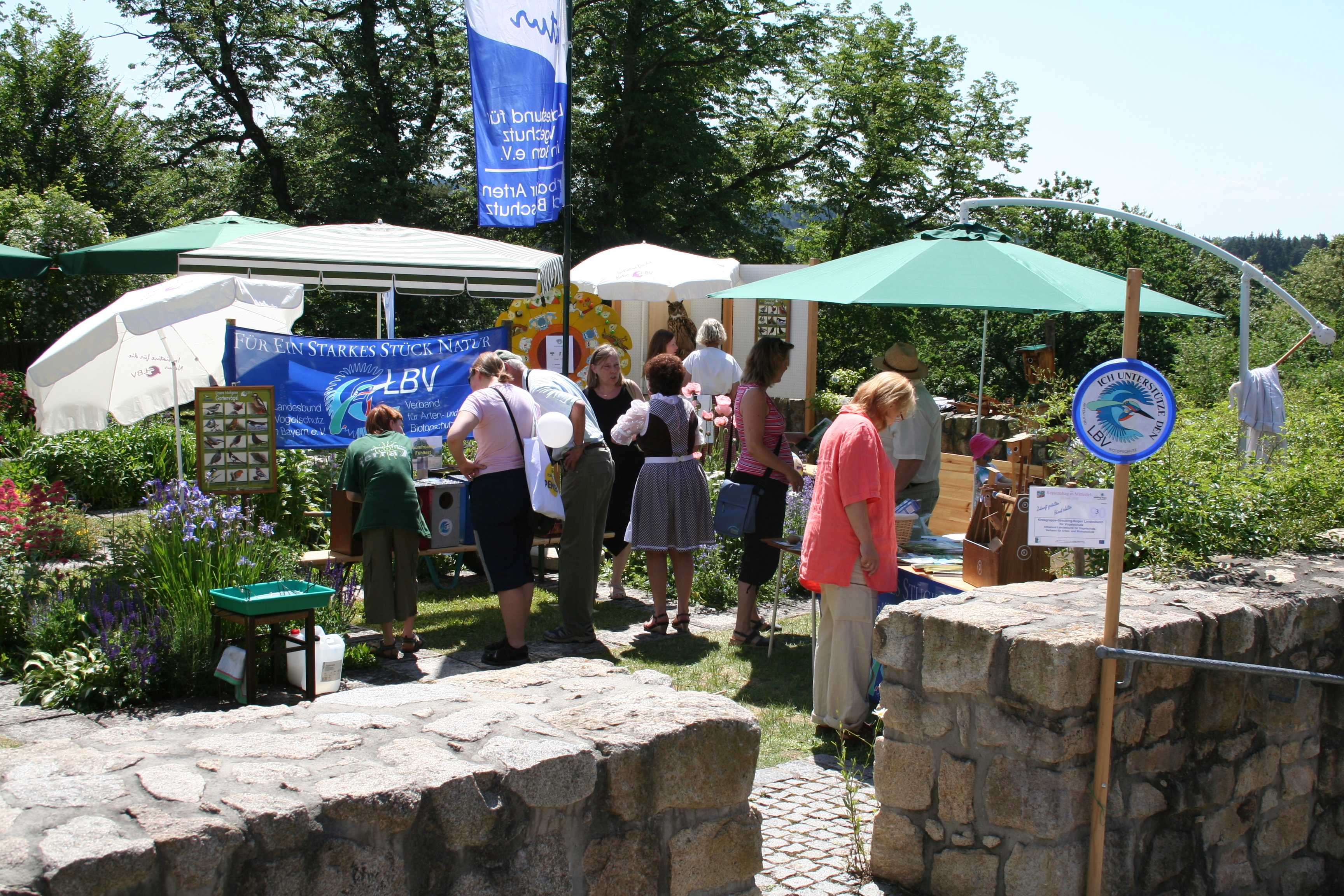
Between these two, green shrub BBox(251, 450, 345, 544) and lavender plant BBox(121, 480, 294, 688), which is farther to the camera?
green shrub BBox(251, 450, 345, 544)

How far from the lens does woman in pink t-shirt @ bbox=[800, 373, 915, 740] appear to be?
15.1ft

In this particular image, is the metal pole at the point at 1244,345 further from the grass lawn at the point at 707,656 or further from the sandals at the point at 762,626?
the grass lawn at the point at 707,656

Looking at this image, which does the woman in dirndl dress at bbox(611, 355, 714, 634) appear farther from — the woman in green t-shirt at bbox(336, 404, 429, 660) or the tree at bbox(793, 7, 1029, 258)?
the tree at bbox(793, 7, 1029, 258)

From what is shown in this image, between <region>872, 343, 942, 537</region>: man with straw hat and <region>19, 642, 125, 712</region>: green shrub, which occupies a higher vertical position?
<region>872, 343, 942, 537</region>: man with straw hat

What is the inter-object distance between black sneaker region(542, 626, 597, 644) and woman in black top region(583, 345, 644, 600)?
2.39 feet

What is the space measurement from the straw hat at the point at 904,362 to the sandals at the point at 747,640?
172 centimetres

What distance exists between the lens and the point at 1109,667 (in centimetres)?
346

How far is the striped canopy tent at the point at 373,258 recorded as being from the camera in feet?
27.7

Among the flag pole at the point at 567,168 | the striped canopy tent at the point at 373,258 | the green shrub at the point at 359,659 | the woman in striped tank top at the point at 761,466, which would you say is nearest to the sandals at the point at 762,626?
the woman in striped tank top at the point at 761,466

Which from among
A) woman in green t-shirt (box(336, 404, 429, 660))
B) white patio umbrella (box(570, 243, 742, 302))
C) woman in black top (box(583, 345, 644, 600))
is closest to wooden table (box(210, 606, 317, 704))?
woman in green t-shirt (box(336, 404, 429, 660))

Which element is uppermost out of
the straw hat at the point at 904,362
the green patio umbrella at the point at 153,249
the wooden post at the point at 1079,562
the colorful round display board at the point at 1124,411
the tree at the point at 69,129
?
the tree at the point at 69,129

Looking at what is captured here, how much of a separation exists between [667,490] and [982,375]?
10.5 feet

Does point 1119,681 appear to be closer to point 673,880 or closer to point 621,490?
point 673,880

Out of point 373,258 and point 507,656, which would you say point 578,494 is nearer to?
point 507,656
